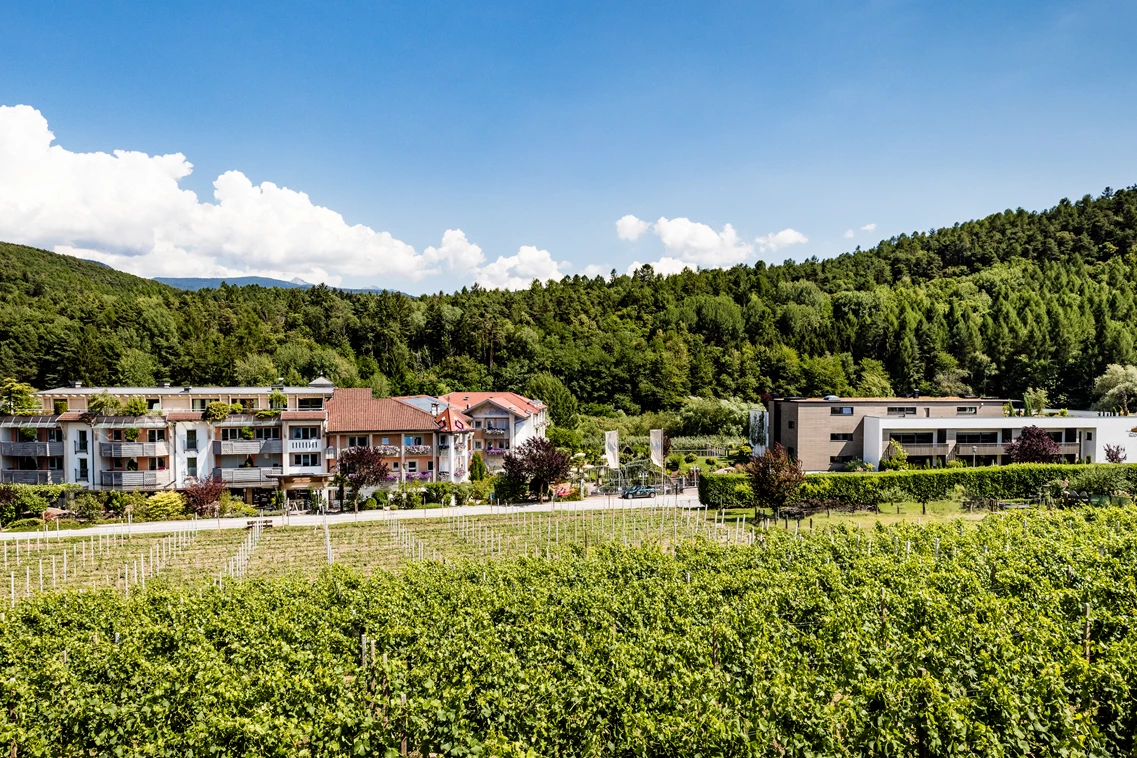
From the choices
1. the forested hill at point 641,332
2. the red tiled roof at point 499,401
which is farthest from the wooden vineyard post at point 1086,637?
the forested hill at point 641,332

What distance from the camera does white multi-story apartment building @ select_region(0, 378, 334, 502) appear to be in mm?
37844

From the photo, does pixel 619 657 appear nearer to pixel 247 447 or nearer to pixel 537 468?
pixel 537 468

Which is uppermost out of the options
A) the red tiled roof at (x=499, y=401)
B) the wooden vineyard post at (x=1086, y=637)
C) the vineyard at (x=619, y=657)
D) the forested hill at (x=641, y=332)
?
the forested hill at (x=641, y=332)

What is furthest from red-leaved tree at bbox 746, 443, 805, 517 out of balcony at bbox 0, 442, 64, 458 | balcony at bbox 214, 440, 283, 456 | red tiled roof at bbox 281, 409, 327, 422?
balcony at bbox 0, 442, 64, 458

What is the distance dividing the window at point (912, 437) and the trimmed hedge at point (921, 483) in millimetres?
7995

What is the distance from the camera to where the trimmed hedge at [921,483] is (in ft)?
120

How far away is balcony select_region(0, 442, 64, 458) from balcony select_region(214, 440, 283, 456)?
8.37 metres

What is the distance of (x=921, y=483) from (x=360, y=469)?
3158cm

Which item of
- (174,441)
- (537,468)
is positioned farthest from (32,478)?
(537,468)

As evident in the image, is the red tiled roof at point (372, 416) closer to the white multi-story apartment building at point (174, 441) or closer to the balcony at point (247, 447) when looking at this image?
the white multi-story apartment building at point (174, 441)

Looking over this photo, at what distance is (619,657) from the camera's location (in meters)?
12.1

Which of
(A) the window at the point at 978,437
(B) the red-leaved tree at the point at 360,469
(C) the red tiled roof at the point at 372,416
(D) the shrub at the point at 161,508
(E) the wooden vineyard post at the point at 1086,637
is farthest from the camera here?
(A) the window at the point at 978,437

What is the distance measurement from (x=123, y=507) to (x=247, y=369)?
37.1 metres

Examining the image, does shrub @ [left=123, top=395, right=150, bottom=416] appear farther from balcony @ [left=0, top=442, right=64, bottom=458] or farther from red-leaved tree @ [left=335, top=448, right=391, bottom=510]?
red-leaved tree @ [left=335, top=448, right=391, bottom=510]
